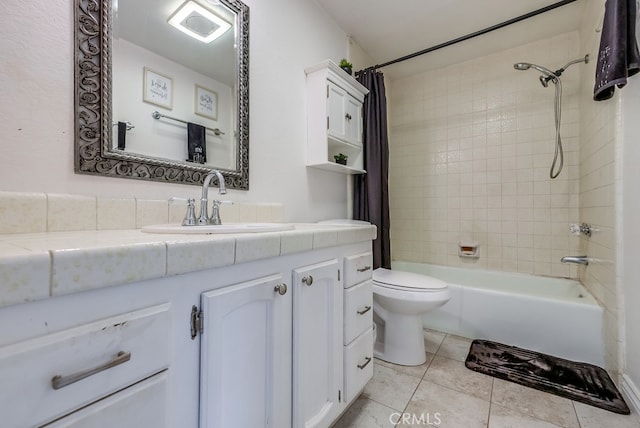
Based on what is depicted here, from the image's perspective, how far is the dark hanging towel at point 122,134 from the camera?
946 millimetres

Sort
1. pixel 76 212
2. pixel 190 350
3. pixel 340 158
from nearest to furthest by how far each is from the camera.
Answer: pixel 190 350 → pixel 76 212 → pixel 340 158

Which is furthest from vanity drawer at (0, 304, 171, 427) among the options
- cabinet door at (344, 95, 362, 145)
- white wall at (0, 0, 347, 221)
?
cabinet door at (344, 95, 362, 145)

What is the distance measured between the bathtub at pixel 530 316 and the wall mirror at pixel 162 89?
1797mm

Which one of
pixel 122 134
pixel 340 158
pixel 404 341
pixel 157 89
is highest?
pixel 157 89

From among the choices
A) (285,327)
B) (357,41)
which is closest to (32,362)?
(285,327)

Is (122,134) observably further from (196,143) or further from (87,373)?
(87,373)

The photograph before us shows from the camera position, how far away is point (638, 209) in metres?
1.28

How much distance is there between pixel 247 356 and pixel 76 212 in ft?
2.19

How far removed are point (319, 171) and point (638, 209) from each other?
1625 millimetres

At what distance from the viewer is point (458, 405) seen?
1333mm

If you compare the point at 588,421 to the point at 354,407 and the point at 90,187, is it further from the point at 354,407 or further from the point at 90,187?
the point at 90,187

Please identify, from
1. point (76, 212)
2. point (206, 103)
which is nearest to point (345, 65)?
point (206, 103)

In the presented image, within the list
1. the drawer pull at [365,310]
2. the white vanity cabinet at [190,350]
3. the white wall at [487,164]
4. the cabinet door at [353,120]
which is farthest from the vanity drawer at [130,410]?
the white wall at [487,164]

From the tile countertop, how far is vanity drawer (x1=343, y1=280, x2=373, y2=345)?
1.76 ft
